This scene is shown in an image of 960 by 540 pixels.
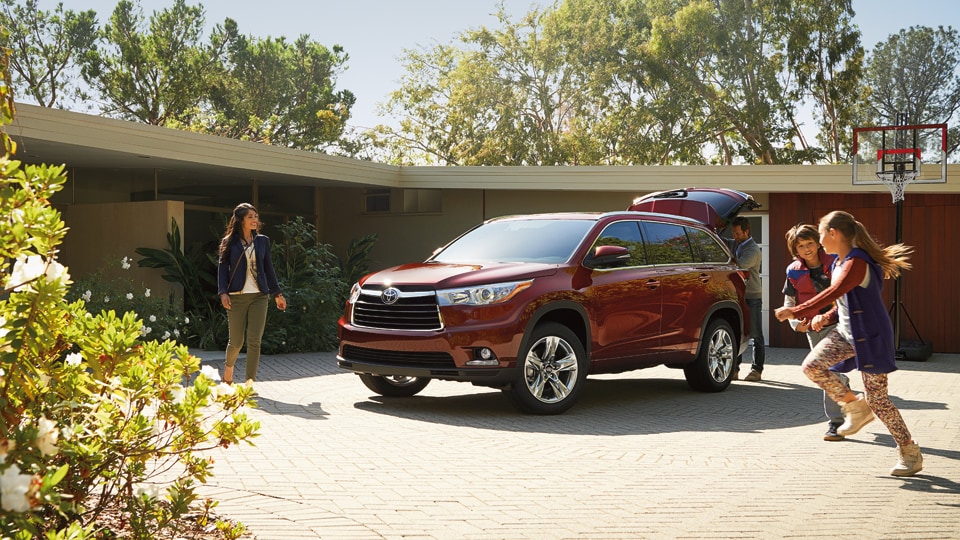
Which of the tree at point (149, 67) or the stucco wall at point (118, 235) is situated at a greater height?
the tree at point (149, 67)

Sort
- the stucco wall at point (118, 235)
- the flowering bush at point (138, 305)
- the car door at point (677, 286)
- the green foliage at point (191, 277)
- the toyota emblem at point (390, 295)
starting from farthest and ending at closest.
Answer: the stucco wall at point (118, 235) < the green foliage at point (191, 277) < the flowering bush at point (138, 305) < the car door at point (677, 286) < the toyota emblem at point (390, 295)

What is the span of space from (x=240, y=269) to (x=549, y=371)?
3.17 metres

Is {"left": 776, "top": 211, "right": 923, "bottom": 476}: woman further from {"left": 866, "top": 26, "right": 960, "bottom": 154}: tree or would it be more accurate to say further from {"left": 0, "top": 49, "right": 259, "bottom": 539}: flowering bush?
{"left": 866, "top": 26, "right": 960, "bottom": 154}: tree

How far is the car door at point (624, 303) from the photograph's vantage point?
995cm

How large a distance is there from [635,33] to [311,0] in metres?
17.3

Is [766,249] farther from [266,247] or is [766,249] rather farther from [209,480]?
[209,480]

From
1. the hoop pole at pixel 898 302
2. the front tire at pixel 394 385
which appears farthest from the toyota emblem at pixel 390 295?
the hoop pole at pixel 898 302

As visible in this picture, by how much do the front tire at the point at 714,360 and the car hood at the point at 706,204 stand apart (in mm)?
2433

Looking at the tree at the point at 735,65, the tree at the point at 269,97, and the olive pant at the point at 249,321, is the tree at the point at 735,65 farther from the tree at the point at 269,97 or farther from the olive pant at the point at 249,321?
the olive pant at the point at 249,321

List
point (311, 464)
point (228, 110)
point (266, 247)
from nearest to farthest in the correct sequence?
point (311, 464), point (266, 247), point (228, 110)

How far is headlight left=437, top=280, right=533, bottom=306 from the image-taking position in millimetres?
9180

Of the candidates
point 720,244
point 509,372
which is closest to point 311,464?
point 509,372

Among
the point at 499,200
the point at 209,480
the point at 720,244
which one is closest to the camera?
the point at 209,480

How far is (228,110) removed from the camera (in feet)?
160
